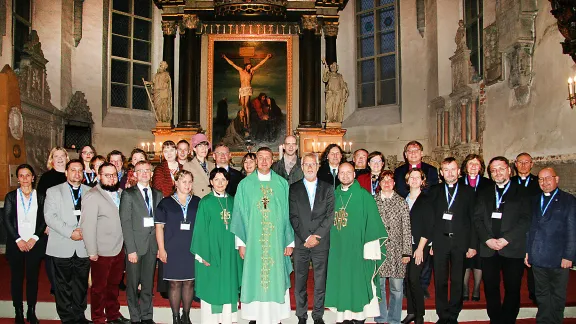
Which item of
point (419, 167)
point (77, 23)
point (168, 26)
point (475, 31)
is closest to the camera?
point (419, 167)

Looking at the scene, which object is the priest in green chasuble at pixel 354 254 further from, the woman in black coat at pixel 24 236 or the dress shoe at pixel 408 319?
the woman in black coat at pixel 24 236

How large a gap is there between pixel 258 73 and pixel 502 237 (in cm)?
952

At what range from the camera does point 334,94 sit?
12.5 m

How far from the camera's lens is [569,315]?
19.6 feet

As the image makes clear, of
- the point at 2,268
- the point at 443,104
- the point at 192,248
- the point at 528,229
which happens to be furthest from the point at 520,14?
the point at 2,268

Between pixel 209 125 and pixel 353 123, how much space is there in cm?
413

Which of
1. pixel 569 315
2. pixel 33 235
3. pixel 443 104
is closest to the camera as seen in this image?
pixel 33 235

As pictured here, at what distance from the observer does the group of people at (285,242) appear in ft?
16.7

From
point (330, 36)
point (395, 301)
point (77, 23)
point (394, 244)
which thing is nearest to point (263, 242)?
point (394, 244)

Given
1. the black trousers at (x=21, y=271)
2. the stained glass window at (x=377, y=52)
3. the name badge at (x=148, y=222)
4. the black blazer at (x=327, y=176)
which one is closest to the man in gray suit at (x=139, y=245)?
the name badge at (x=148, y=222)

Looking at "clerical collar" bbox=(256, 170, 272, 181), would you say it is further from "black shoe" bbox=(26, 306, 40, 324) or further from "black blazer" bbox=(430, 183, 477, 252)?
"black shoe" bbox=(26, 306, 40, 324)

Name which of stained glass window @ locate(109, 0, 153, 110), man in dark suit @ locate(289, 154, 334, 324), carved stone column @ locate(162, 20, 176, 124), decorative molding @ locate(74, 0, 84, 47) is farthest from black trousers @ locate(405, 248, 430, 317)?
decorative molding @ locate(74, 0, 84, 47)

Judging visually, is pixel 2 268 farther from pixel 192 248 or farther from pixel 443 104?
pixel 443 104

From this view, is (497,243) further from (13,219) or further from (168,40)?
(168,40)
